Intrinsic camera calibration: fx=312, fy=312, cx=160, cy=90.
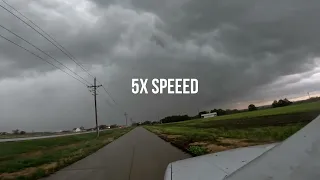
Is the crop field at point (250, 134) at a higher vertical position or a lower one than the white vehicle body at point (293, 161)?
lower

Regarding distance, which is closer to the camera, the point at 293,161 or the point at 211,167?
the point at 293,161

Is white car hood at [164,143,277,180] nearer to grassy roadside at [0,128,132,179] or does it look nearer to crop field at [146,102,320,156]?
crop field at [146,102,320,156]

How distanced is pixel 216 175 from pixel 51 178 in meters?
11.5

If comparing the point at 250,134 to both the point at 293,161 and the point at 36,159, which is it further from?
the point at 293,161

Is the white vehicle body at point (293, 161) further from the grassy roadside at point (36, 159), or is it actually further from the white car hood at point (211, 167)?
the grassy roadside at point (36, 159)

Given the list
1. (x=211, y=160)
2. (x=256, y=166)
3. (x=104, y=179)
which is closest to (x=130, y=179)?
(x=104, y=179)

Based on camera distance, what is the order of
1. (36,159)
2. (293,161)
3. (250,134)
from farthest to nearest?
(250,134) < (36,159) < (293,161)

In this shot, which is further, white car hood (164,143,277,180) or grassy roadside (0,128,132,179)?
grassy roadside (0,128,132,179)

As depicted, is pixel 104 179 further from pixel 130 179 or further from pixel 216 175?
pixel 216 175

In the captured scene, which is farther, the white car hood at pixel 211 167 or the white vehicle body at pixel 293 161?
the white car hood at pixel 211 167

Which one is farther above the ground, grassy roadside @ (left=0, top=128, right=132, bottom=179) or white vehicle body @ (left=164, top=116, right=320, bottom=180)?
white vehicle body @ (left=164, top=116, right=320, bottom=180)

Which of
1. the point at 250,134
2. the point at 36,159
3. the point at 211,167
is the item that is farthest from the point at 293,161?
the point at 250,134

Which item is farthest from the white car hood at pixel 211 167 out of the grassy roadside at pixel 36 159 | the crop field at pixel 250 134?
the grassy roadside at pixel 36 159

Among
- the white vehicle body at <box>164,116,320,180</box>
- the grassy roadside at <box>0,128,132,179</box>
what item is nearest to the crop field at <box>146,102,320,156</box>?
the white vehicle body at <box>164,116,320,180</box>
